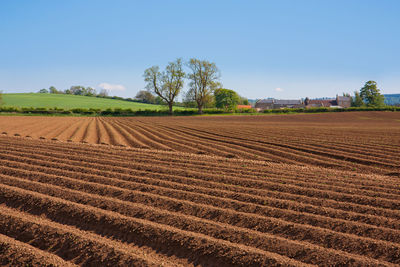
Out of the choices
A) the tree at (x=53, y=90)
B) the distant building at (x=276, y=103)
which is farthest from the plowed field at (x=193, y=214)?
the tree at (x=53, y=90)

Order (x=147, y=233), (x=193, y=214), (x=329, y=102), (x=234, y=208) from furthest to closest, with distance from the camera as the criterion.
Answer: (x=329, y=102)
(x=234, y=208)
(x=193, y=214)
(x=147, y=233)

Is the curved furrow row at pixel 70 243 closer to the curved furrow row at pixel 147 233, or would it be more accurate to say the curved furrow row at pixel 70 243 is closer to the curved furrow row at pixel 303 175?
the curved furrow row at pixel 147 233

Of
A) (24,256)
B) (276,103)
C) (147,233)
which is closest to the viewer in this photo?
(24,256)

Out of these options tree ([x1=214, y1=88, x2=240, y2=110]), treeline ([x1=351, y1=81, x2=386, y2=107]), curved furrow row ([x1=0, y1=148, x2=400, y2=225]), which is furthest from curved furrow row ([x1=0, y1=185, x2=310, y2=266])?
treeline ([x1=351, y1=81, x2=386, y2=107])

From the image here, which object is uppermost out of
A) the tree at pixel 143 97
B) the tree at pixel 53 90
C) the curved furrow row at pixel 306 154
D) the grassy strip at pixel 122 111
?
the tree at pixel 53 90

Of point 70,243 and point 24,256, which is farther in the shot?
point 70,243

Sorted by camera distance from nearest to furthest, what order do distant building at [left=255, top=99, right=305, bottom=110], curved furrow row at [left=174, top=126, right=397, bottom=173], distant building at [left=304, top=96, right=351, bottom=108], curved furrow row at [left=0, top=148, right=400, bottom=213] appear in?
curved furrow row at [left=0, top=148, right=400, bottom=213]
curved furrow row at [left=174, top=126, right=397, bottom=173]
distant building at [left=255, top=99, right=305, bottom=110]
distant building at [left=304, top=96, right=351, bottom=108]

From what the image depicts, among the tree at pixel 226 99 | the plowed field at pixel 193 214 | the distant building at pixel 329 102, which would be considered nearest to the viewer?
the plowed field at pixel 193 214

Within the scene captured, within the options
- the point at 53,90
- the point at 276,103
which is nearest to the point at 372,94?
the point at 276,103

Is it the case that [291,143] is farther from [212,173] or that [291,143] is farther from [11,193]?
[11,193]

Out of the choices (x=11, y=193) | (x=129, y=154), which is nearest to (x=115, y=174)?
(x=11, y=193)

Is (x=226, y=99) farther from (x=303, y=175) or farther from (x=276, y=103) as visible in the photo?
(x=303, y=175)

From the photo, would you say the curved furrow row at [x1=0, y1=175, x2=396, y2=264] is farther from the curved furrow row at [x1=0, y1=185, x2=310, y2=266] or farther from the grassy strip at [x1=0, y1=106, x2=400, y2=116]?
the grassy strip at [x1=0, y1=106, x2=400, y2=116]

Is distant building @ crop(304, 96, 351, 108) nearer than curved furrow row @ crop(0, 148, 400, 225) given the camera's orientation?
No
